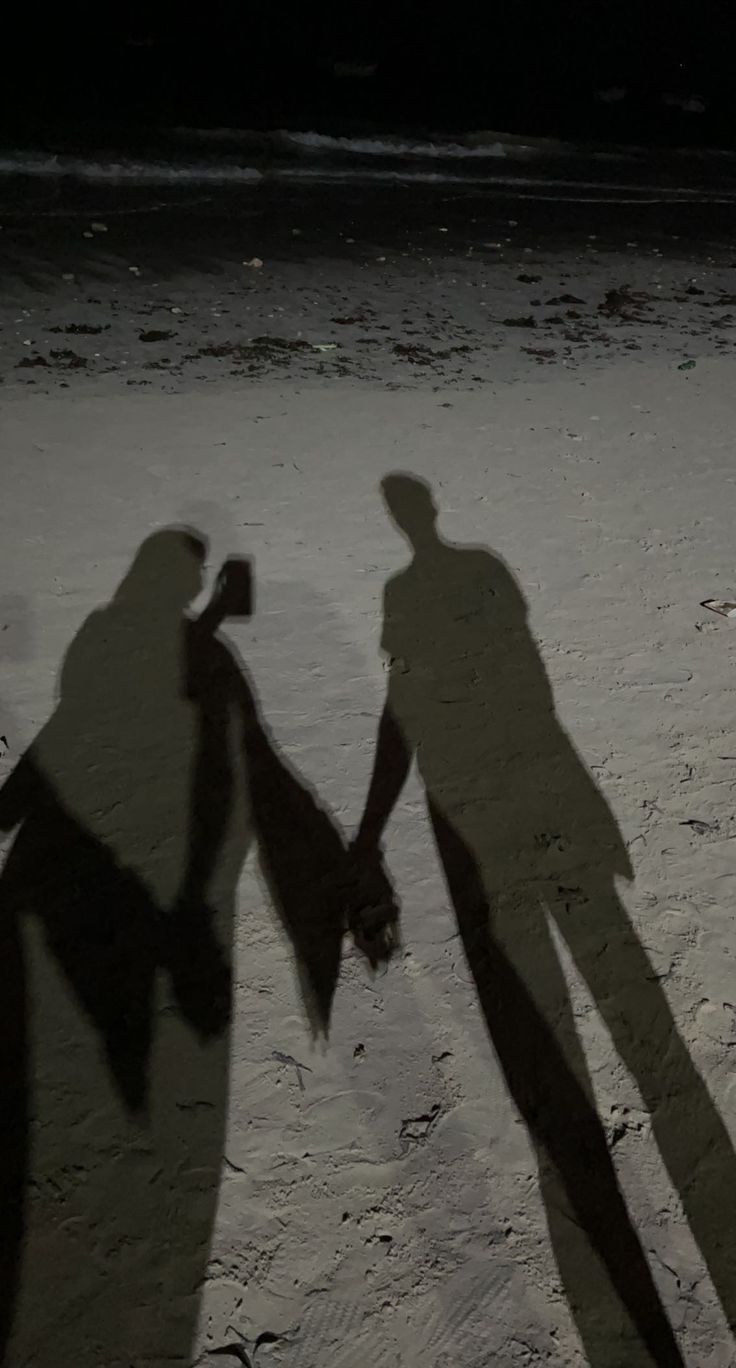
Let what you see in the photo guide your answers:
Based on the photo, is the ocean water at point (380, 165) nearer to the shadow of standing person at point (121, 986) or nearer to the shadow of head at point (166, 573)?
the shadow of head at point (166, 573)

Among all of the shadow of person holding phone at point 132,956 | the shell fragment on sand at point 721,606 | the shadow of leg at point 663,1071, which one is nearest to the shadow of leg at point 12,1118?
the shadow of person holding phone at point 132,956

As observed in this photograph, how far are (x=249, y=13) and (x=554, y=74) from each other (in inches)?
326

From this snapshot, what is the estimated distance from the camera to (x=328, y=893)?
3.33 meters

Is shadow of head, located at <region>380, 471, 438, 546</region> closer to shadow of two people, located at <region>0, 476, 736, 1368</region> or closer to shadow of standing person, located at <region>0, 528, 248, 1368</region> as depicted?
shadow of two people, located at <region>0, 476, 736, 1368</region>

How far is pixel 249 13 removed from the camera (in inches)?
846

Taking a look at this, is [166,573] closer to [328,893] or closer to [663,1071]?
[328,893]

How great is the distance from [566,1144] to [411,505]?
3876 mm

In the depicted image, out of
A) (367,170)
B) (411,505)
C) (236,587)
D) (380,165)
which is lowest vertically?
(236,587)

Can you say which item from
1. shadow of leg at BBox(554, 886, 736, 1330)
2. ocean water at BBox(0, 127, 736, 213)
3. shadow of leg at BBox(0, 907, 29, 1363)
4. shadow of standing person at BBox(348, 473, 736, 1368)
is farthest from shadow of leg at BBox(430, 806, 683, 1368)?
ocean water at BBox(0, 127, 736, 213)

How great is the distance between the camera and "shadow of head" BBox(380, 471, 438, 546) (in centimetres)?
534

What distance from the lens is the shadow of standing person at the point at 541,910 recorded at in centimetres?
249

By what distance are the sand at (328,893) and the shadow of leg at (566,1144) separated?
1 centimetres

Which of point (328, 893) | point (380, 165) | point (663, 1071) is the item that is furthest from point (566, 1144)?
point (380, 165)

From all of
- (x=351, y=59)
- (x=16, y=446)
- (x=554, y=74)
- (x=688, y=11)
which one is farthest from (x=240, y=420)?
(x=688, y=11)
